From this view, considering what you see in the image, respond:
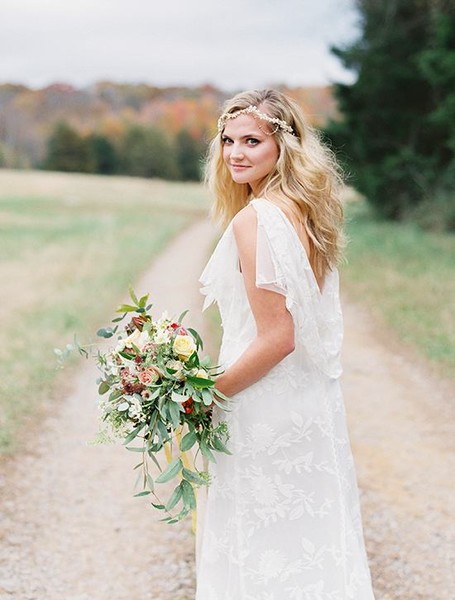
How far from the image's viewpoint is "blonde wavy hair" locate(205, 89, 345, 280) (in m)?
2.54

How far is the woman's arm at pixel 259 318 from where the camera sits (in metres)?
2.40

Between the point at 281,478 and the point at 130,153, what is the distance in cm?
5810

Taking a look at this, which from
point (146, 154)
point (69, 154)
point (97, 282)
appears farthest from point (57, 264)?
point (69, 154)

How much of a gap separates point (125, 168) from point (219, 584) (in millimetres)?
58339

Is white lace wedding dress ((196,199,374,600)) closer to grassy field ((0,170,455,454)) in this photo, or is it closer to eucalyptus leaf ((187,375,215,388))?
eucalyptus leaf ((187,375,215,388))

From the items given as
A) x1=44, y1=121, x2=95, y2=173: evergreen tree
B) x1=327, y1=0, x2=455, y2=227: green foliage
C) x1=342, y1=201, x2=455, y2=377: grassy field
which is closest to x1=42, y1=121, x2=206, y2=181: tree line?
x1=44, y1=121, x2=95, y2=173: evergreen tree

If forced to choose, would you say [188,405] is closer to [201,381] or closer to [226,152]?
[201,381]

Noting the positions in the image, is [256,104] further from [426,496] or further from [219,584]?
[426,496]

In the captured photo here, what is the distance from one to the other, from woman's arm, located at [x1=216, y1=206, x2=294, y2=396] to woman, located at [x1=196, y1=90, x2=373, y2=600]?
0.13 feet

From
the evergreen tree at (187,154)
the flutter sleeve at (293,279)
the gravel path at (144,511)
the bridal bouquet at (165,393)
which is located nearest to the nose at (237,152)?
the flutter sleeve at (293,279)

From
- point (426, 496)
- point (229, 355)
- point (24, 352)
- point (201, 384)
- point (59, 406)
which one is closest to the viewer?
point (201, 384)

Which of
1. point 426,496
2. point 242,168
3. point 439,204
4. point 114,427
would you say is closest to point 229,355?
point 114,427

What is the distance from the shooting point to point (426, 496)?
15.6ft

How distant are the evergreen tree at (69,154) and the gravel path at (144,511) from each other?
174 ft
